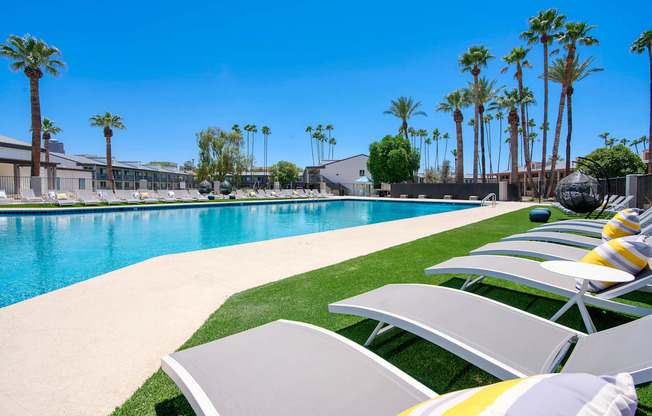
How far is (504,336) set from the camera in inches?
79.2

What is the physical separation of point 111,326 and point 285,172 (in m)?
48.5

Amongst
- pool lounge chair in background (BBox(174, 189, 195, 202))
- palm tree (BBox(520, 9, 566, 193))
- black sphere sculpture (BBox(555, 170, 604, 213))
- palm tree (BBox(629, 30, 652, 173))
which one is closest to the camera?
black sphere sculpture (BBox(555, 170, 604, 213))

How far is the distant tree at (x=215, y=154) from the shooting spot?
129ft

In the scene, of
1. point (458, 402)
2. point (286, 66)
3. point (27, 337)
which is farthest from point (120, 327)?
point (286, 66)

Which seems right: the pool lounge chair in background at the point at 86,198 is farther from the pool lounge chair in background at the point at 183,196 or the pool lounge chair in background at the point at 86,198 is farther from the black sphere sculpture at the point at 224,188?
the black sphere sculpture at the point at 224,188

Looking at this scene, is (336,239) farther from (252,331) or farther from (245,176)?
(245,176)

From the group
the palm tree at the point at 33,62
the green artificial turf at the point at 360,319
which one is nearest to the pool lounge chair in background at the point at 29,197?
the palm tree at the point at 33,62

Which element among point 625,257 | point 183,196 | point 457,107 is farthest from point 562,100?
point 183,196

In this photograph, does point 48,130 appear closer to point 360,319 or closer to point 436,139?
point 360,319

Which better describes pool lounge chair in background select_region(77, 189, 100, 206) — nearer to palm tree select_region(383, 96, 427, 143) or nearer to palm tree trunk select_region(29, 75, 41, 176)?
palm tree trunk select_region(29, 75, 41, 176)

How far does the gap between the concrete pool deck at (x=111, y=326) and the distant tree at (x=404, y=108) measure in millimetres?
35200

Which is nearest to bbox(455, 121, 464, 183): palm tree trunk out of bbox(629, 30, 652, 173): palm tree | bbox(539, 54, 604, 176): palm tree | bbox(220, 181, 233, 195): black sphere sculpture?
bbox(539, 54, 604, 176): palm tree

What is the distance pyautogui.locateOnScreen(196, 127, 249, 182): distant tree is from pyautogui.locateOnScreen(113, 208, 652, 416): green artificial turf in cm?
3678

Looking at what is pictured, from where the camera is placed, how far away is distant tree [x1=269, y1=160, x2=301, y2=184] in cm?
5094
